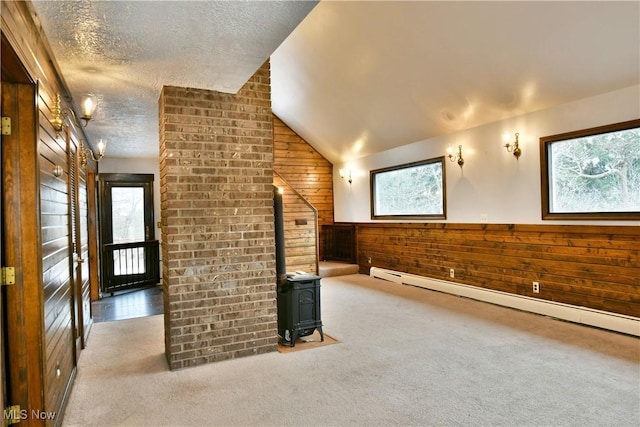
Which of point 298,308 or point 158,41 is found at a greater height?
point 158,41

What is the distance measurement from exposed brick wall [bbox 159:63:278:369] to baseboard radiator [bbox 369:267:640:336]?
330 cm

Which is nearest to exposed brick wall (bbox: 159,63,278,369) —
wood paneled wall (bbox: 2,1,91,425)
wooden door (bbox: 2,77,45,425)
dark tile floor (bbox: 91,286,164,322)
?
wood paneled wall (bbox: 2,1,91,425)

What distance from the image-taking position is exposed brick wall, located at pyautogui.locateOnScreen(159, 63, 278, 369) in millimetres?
3387

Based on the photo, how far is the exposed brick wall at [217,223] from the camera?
3.39 metres

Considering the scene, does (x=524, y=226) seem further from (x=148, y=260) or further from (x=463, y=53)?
(x=148, y=260)

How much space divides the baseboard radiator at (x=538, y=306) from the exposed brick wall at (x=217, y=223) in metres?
3.30

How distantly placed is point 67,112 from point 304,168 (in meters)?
6.28

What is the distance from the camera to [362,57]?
5.79 meters

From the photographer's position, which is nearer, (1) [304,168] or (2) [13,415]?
(2) [13,415]

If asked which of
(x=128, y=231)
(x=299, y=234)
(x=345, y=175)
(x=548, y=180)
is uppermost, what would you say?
(x=345, y=175)

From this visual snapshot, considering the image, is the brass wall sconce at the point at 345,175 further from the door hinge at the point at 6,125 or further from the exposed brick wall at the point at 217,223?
the door hinge at the point at 6,125

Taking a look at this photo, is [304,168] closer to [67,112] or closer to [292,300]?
[292,300]

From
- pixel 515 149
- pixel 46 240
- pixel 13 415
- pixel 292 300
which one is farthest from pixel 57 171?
pixel 515 149
